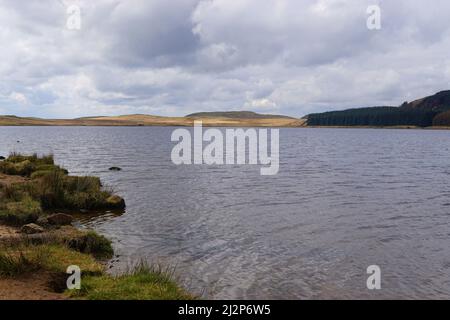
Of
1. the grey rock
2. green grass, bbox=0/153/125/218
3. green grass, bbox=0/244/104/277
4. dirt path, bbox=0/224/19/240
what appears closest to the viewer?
green grass, bbox=0/244/104/277

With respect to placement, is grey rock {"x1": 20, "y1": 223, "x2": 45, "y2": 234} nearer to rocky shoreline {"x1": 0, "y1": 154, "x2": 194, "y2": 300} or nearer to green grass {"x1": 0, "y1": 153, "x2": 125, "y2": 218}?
rocky shoreline {"x1": 0, "y1": 154, "x2": 194, "y2": 300}

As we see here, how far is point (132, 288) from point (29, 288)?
97.7 inches

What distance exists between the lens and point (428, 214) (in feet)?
74.7

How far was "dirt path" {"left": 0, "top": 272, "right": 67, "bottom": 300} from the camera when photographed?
955 cm

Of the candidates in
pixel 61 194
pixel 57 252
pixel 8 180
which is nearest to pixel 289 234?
pixel 57 252

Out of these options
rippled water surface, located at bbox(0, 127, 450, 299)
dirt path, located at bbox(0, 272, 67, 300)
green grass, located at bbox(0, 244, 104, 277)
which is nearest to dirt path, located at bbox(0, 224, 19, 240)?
green grass, located at bbox(0, 244, 104, 277)

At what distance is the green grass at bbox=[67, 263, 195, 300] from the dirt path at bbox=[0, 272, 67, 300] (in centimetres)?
53

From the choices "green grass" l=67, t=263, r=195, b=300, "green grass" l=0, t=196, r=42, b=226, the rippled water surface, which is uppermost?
"green grass" l=0, t=196, r=42, b=226

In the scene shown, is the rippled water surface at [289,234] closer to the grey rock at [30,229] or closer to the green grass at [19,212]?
the green grass at [19,212]

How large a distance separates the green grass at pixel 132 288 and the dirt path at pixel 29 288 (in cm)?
53

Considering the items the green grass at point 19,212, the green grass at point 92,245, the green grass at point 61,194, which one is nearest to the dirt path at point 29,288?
the green grass at point 92,245

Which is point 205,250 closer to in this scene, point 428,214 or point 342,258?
point 342,258
